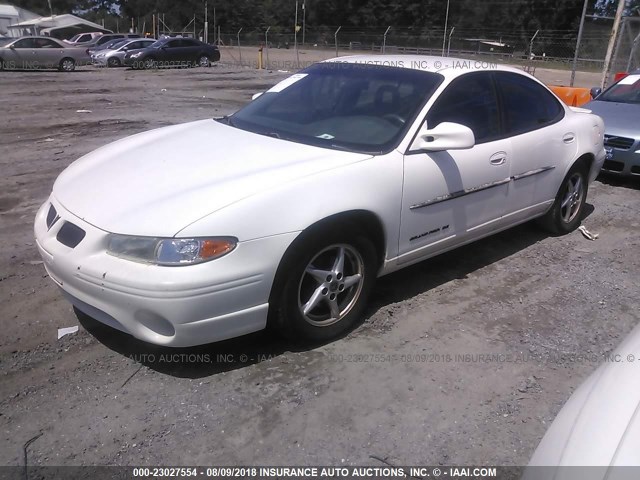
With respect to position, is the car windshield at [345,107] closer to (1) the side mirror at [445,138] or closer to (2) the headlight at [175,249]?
(1) the side mirror at [445,138]

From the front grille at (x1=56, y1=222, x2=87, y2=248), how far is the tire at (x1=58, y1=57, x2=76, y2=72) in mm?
25224

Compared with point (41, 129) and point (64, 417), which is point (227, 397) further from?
point (41, 129)

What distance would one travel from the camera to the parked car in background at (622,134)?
6793 mm

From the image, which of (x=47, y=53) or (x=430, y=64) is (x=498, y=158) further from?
(x=47, y=53)

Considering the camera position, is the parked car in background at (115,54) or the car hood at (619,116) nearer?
the car hood at (619,116)

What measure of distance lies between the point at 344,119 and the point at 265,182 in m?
1.05

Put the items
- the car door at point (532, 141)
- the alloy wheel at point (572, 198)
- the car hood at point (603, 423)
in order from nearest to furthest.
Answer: the car hood at point (603, 423) → the car door at point (532, 141) → the alloy wheel at point (572, 198)

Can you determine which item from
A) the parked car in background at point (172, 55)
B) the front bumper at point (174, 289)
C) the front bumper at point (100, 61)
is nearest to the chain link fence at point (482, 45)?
the parked car in background at point (172, 55)

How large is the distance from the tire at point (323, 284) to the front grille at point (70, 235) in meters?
1.06

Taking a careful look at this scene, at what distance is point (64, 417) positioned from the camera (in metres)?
2.69

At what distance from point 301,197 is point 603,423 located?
1.81 m

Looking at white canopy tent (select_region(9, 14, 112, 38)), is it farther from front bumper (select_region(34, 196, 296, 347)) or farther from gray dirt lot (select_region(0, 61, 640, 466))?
front bumper (select_region(34, 196, 296, 347))

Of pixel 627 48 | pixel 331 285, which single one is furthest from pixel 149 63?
pixel 331 285

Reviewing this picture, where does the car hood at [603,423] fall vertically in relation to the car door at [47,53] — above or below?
above
